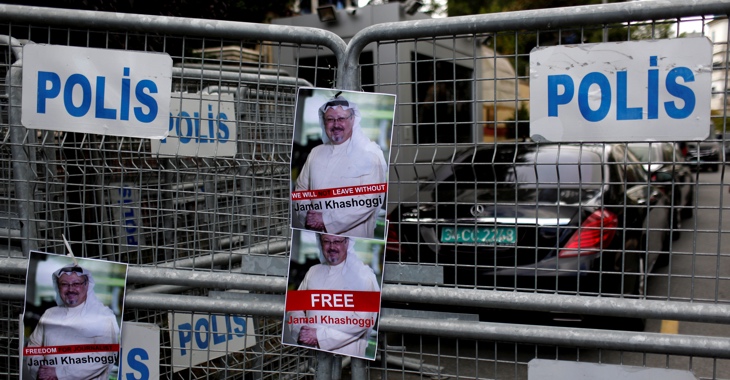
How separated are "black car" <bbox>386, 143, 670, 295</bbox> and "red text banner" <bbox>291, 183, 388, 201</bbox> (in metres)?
0.12

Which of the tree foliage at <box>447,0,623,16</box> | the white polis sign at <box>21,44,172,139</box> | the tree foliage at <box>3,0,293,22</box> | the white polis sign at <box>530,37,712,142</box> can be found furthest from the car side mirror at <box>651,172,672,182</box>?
the tree foliage at <box>447,0,623,16</box>

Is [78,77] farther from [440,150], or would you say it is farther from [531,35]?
[531,35]

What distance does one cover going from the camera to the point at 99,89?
217 centimetres

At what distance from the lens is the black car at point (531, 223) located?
2.00 metres

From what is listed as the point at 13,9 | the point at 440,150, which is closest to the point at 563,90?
the point at 440,150

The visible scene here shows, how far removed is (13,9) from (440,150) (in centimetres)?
153

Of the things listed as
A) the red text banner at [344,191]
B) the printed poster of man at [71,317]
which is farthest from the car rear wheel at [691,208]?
the printed poster of man at [71,317]

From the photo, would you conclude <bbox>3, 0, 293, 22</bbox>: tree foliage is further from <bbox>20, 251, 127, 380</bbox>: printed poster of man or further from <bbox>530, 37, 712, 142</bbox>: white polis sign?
<bbox>530, 37, 712, 142</bbox>: white polis sign

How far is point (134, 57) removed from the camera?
2.15m

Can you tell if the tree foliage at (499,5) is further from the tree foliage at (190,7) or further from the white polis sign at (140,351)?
the white polis sign at (140,351)

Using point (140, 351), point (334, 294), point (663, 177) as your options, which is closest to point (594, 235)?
point (663, 177)

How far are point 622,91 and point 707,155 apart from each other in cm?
33

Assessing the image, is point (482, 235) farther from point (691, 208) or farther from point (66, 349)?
point (66, 349)

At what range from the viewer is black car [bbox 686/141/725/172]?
1.82m
